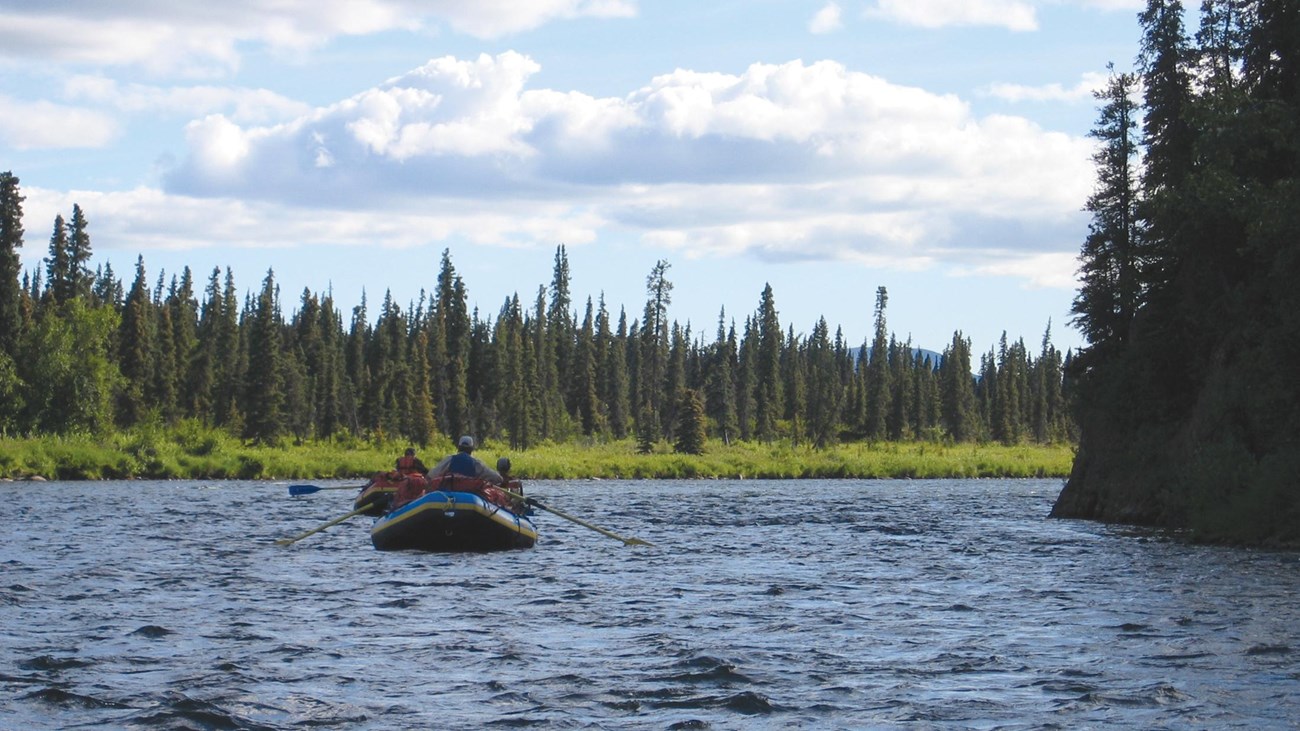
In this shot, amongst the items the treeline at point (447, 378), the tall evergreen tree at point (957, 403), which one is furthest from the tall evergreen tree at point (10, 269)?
the tall evergreen tree at point (957, 403)

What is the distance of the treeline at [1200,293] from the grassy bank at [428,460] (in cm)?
2873

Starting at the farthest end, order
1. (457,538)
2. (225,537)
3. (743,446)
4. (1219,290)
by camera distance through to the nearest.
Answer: (743,446)
(1219,290)
(225,537)
(457,538)

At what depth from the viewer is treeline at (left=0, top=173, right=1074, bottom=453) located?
87.9 m

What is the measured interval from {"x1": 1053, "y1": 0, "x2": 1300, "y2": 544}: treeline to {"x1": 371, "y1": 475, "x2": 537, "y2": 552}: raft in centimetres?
1578

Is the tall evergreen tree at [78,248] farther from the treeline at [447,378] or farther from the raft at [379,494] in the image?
the raft at [379,494]

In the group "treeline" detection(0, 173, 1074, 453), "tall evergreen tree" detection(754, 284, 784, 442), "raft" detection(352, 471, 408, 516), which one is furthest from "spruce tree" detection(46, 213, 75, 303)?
"raft" detection(352, 471, 408, 516)

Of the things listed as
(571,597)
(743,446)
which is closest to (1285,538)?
(571,597)

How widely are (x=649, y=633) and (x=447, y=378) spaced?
363 ft

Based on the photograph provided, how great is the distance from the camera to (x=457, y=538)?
29.2 metres

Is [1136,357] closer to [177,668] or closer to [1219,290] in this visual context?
[1219,290]

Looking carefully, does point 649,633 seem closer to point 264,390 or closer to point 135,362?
point 264,390

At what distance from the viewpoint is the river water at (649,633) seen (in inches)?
511

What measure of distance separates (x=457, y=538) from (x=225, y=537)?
7.27m

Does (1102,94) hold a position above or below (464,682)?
above
